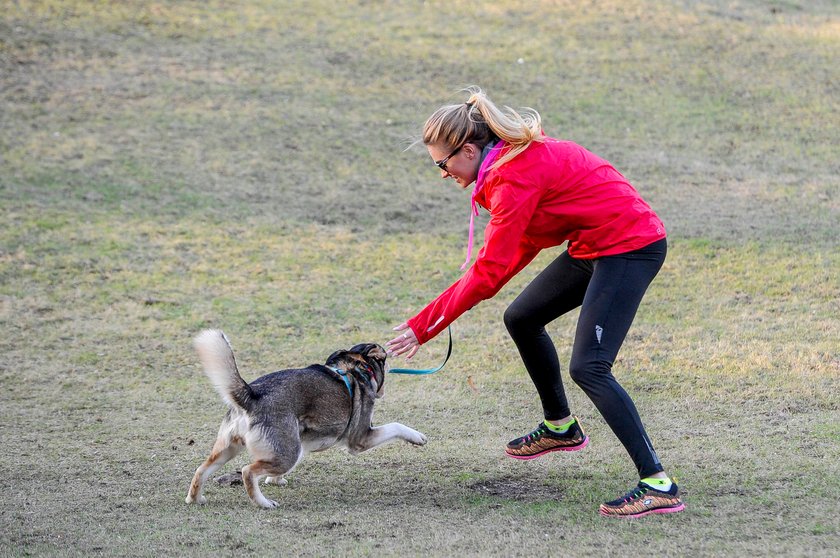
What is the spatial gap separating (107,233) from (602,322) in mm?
8143

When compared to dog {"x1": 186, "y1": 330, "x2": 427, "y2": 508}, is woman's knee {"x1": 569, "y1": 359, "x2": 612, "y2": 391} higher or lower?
higher

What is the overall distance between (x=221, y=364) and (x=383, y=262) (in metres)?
5.79

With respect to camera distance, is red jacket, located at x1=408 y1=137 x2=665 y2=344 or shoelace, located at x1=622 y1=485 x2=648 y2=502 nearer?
red jacket, located at x1=408 y1=137 x2=665 y2=344

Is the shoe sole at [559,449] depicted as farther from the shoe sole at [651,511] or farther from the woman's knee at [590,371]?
the woman's knee at [590,371]

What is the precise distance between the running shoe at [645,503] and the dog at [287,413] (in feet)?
5.32

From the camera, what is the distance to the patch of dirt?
18.0 ft

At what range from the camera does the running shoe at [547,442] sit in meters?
5.93

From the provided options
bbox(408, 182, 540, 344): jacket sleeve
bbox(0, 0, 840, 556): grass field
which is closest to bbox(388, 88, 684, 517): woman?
bbox(408, 182, 540, 344): jacket sleeve

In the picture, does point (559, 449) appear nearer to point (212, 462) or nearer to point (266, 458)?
point (266, 458)

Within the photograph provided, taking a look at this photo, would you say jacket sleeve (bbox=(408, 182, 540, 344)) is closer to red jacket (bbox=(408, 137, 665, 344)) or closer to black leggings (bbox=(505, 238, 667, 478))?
red jacket (bbox=(408, 137, 665, 344))

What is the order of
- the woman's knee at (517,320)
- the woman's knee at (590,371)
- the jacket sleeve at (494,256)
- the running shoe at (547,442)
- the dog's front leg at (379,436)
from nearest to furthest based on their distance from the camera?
the jacket sleeve at (494,256) < the woman's knee at (590,371) < the woman's knee at (517,320) < the running shoe at (547,442) < the dog's front leg at (379,436)

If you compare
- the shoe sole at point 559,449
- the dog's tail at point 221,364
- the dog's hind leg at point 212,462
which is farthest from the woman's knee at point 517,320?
the dog's hind leg at point 212,462

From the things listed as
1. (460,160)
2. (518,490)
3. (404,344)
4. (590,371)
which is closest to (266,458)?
(404,344)

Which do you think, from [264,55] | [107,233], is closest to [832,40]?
[264,55]
